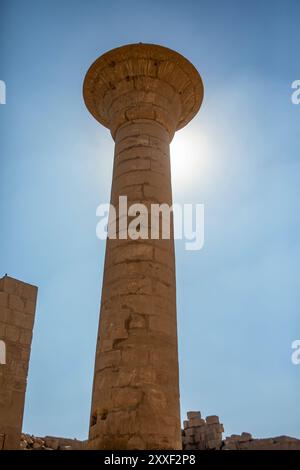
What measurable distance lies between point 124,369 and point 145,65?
17.5 ft

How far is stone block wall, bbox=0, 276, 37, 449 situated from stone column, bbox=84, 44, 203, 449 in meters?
3.03

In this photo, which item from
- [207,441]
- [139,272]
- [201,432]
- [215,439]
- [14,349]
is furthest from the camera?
[201,432]

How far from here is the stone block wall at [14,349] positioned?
7562 millimetres

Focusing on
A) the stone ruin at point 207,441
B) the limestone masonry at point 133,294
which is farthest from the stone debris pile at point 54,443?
the limestone masonry at point 133,294

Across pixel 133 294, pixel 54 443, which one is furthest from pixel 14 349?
pixel 54 443

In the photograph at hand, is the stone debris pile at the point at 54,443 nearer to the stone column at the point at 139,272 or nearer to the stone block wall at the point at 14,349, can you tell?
the stone block wall at the point at 14,349

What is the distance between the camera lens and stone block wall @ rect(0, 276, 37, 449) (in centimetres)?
756

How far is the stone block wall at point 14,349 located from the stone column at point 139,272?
303 centimetres

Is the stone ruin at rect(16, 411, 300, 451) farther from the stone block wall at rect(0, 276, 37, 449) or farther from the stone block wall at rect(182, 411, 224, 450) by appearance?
the stone block wall at rect(0, 276, 37, 449)

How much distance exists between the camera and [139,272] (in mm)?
5867

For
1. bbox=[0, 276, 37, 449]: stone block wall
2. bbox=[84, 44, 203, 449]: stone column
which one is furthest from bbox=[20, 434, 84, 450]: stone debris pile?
bbox=[84, 44, 203, 449]: stone column

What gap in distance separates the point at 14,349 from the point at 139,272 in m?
3.70

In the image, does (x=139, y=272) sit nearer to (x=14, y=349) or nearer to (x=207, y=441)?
(x=14, y=349)

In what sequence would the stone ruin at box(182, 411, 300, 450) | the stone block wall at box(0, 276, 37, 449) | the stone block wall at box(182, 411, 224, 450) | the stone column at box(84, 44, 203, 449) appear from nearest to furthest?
the stone column at box(84, 44, 203, 449) → the stone block wall at box(0, 276, 37, 449) → the stone ruin at box(182, 411, 300, 450) → the stone block wall at box(182, 411, 224, 450)
